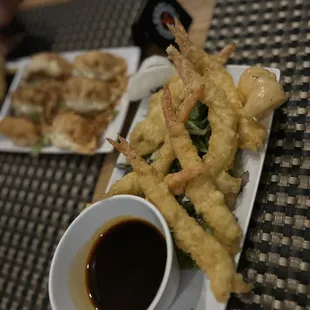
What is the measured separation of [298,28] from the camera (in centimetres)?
131

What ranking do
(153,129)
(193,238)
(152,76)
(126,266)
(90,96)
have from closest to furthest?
(193,238)
(126,266)
(153,129)
(152,76)
(90,96)

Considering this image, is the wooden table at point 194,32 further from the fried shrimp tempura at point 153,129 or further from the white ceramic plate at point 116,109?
the fried shrimp tempura at point 153,129

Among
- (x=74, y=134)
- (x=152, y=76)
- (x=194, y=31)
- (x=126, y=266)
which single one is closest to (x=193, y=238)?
(x=126, y=266)

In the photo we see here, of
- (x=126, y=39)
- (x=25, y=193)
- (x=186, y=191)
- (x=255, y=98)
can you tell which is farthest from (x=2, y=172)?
(x=255, y=98)

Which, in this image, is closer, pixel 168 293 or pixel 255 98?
pixel 168 293

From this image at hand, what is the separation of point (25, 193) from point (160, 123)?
25.4 inches

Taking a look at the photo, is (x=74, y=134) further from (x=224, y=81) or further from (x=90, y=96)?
(x=224, y=81)

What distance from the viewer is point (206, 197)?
36.2 inches

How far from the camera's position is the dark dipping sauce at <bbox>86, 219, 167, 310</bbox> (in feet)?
3.09

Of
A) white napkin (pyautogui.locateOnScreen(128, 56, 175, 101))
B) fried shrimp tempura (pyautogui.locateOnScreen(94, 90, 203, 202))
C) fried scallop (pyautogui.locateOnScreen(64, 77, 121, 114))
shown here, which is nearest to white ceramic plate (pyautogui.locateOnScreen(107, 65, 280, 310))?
fried shrimp tempura (pyautogui.locateOnScreen(94, 90, 203, 202))

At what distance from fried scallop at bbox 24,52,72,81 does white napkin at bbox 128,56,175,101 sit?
1.51 ft

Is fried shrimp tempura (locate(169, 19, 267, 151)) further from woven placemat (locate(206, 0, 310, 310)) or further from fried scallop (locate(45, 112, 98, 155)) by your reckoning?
fried scallop (locate(45, 112, 98, 155))

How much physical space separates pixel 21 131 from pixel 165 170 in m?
0.78

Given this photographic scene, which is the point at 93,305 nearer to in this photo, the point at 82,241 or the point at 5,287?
the point at 82,241
